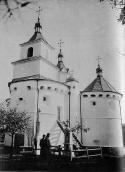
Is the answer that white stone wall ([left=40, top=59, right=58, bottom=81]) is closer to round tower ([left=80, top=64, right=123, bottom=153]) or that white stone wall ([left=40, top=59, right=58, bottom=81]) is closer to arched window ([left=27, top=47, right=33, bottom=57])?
arched window ([left=27, top=47, right=33, bottom=57])

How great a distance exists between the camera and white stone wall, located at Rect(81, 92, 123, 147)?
10.5 m

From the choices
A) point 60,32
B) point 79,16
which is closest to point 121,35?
point 79,16

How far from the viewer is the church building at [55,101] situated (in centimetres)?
953

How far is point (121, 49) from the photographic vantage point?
3123 mm

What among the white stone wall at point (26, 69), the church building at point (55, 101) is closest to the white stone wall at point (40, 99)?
the church building at point (55, 101)

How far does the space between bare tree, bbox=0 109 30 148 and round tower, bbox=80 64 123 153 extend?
3.03 metres

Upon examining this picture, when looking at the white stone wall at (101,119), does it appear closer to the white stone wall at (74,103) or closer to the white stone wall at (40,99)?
the white stone wall at (74,103)

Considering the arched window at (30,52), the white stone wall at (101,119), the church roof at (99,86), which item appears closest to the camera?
the white stone wall at (101,119)

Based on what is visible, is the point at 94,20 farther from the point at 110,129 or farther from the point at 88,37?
the point at 110,129

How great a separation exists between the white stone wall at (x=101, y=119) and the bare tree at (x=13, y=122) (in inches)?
120

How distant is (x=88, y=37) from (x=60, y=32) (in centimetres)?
46

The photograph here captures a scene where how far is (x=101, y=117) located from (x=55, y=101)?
2.36 meters

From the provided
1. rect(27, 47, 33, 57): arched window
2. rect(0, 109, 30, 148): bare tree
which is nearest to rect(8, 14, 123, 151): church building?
rect(27, 47, 33, 57): arched window

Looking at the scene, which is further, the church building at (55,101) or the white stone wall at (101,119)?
the white stone wall at (101,119)
